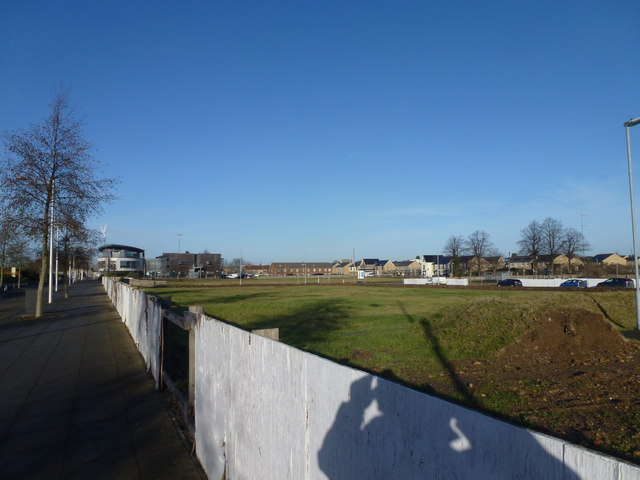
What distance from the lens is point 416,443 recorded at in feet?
5.63

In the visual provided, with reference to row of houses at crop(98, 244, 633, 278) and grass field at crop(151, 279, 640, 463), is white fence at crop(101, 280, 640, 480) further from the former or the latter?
row of houses at crop(98, 244, 633, 278)

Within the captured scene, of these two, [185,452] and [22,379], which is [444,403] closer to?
[185,452]

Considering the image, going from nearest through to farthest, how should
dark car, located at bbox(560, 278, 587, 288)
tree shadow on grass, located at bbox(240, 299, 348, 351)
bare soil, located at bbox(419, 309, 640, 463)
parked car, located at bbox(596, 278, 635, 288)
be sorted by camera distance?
bare soil, located at bbox(419, 309, 640, 463) < tree shadow on grass, located at bbox(240, 299, 348, 351) < parked car, located at bbox(596, 278, 635, 288) < dark car, located at bbox(560, 278, 587, 288)

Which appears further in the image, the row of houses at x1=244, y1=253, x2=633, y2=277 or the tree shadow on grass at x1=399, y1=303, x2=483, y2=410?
the row of houses at x1=244, y1=253, x2=633, y2=277

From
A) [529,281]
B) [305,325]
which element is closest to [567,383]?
[305,325]

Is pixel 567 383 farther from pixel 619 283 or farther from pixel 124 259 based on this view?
pixel 124 259

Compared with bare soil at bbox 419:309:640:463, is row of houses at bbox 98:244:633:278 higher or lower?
higher

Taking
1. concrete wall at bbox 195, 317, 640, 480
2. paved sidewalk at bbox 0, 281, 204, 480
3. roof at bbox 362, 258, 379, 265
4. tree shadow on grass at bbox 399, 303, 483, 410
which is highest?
roof at bbox 362, 258, 379, 265

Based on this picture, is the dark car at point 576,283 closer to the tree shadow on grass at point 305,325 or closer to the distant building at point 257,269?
the tree shadow on grass at point 305,325

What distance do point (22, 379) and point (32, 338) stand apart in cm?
544

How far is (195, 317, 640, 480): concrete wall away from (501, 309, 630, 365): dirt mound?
312 inches

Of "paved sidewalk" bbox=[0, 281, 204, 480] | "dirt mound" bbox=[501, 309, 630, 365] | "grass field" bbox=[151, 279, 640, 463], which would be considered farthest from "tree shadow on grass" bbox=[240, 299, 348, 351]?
"dirt mound" bbox=[501, 309, 630, 365]

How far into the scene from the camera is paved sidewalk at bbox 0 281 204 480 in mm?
4508

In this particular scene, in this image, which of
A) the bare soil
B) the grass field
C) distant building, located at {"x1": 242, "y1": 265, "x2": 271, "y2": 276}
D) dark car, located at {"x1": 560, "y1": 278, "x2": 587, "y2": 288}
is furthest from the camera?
distant building, located at {"x1": 242, "y1": 265, "x2": 271, "y2": 276}
